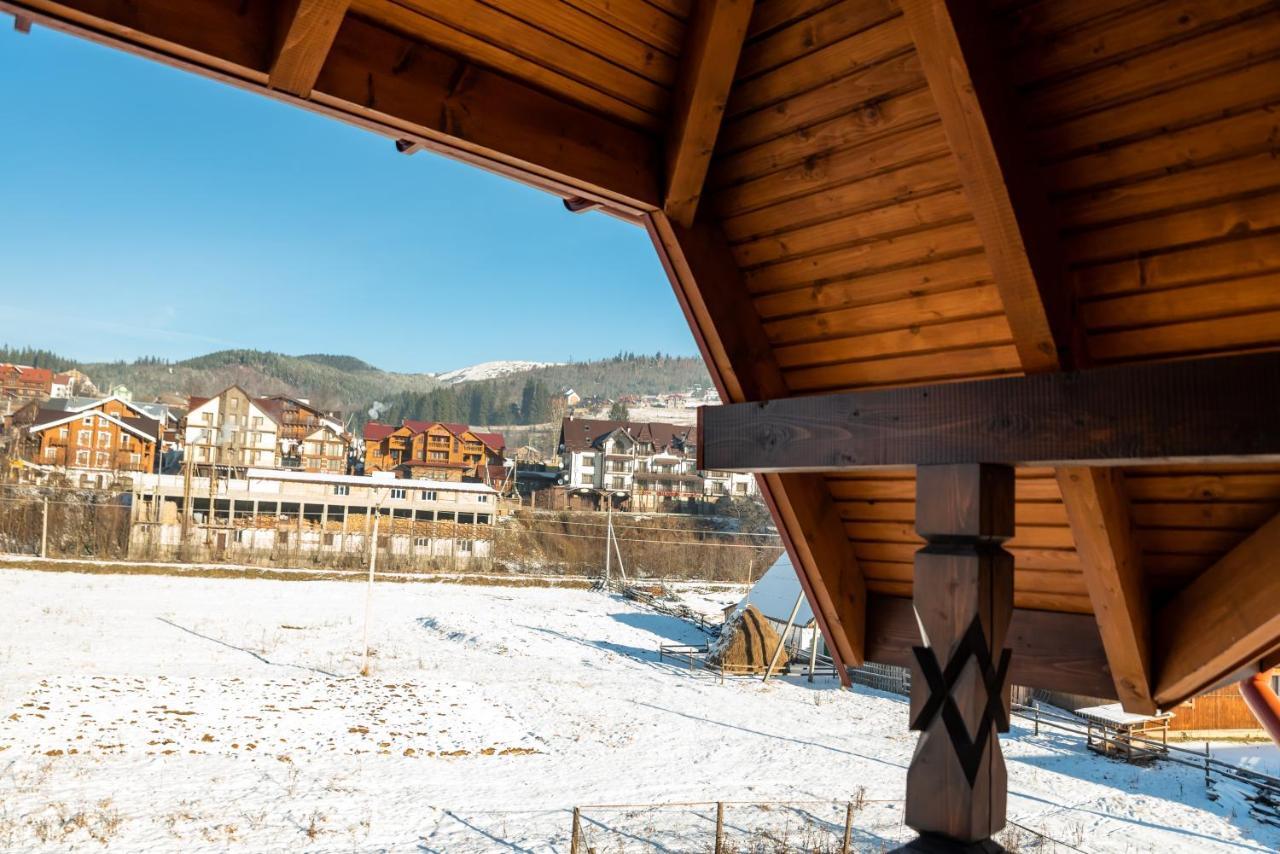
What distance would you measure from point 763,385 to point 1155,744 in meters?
13.7

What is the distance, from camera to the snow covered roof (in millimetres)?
21406

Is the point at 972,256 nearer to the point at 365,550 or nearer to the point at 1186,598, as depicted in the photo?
the point at 1186,598

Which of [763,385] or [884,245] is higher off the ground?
[884,245]

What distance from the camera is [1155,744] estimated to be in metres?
14.4

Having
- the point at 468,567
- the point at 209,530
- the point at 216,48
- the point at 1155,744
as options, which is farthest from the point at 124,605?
the point at 216,48

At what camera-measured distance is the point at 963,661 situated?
9.98 feet

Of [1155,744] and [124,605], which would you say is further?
[124,605]

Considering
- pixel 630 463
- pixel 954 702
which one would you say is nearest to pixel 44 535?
pixel 630 463

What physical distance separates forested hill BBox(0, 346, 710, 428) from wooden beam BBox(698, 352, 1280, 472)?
3772 inches

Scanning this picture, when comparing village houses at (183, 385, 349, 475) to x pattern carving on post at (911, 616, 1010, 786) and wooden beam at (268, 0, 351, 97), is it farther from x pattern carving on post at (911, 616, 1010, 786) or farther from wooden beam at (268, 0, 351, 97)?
x pattern carving on post at (911, 616, 1010, 786)

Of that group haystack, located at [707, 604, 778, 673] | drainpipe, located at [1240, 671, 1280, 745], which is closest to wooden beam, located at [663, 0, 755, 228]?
drainpipe, located at [1240, 671, 1280, 745]

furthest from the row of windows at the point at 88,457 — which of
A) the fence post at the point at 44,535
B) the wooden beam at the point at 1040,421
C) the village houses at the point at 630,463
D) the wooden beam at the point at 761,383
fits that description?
the wooden beam at the point at 1040,421

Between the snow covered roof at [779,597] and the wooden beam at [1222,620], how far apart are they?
17332mm

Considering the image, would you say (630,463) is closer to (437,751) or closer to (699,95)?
(437,751)
